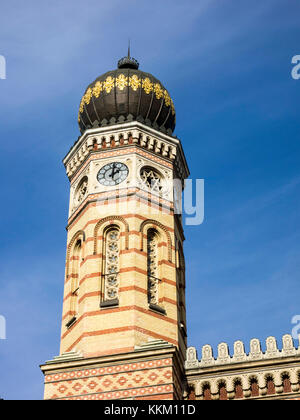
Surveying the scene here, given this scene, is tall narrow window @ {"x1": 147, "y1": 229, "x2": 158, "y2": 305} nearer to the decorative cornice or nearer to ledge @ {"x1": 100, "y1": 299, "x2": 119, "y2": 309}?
ledge @ {"x1": 100, "y1": 299, "x2": 119, "y2": 309}

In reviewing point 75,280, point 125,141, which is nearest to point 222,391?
point 75,280

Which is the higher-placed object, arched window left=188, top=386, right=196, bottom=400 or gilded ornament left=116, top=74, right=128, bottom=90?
gilded ornament left=116, top=74, right=128, bottom=90

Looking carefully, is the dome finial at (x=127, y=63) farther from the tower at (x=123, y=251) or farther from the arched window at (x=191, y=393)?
the arched window at (x=191, y=393)

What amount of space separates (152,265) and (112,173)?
11.0 ft

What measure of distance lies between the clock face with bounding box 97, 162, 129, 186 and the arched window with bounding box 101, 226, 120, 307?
167 cm

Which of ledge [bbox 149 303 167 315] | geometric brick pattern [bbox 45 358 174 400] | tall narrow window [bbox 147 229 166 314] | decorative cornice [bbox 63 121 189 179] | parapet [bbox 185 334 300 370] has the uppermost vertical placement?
decorative cornice [bbox 63 121 189 179]

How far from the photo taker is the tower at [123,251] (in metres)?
22.7

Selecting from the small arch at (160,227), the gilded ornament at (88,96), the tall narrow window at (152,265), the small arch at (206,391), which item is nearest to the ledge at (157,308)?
the tall narrow window at (152,265)

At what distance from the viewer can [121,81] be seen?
28.2 m

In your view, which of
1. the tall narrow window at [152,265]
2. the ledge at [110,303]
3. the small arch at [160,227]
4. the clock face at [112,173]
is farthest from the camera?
the clock face at [112,173]

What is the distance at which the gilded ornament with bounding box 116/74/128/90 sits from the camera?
92.1 feet

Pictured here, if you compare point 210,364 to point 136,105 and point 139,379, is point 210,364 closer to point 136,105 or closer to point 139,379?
point 139,379

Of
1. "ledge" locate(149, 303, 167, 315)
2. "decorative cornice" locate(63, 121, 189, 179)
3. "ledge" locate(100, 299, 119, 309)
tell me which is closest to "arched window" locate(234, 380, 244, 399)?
"ledge" locate(149, 303, 167, 315)
